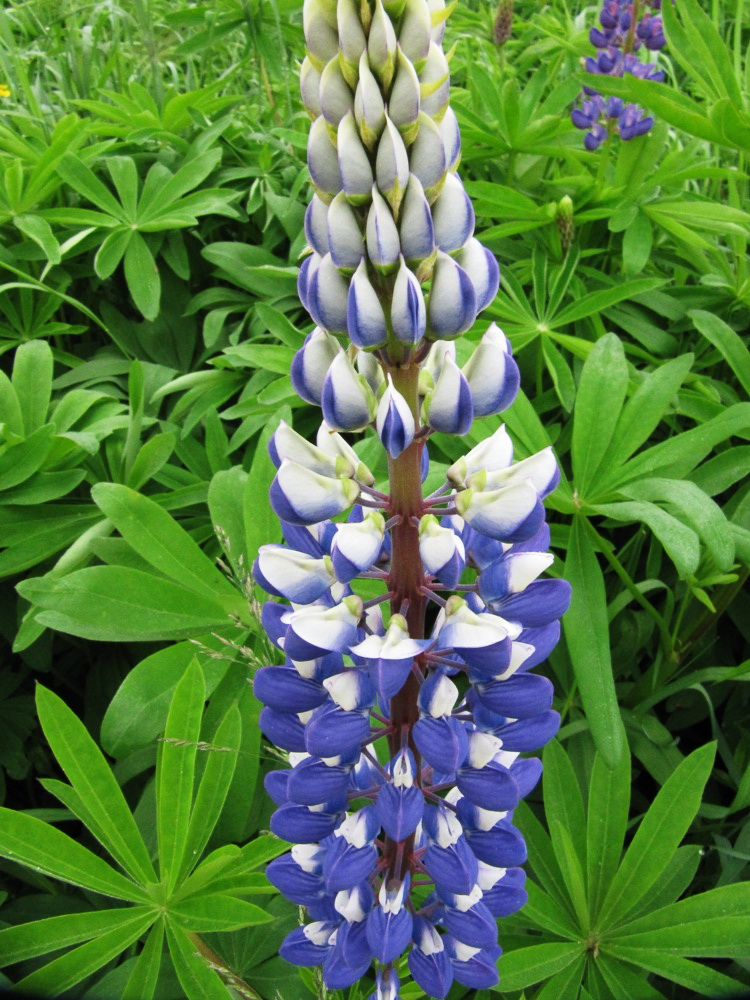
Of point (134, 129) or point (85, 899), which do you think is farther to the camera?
point (134, 129)

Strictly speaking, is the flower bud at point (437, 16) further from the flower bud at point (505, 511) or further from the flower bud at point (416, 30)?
the flower bud at point (505, 511)

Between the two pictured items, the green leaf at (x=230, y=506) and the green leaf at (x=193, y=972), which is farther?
→ the green leaf at (x=230, y=506)

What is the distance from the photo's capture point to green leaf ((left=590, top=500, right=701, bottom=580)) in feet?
4.16

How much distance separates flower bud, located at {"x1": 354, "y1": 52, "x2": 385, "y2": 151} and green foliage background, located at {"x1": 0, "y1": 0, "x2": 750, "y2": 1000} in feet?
2.29

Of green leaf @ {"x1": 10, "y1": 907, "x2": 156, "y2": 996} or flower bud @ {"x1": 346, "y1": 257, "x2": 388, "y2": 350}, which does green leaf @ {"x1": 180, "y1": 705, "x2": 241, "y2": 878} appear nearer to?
green leaf @ {"x1": 10, "y1": 907, "x2": 156, "y2": 996}

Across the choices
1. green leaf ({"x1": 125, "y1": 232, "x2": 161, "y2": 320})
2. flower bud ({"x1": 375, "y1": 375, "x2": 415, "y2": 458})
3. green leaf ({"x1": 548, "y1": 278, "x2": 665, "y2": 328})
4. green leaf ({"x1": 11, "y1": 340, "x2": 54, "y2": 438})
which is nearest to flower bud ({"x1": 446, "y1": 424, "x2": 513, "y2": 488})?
flower bud ({"x1": 375, "y1": 375, "x2": 415, "y2": 458})

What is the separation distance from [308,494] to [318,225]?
0.27 m

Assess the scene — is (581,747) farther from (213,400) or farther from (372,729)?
(213,400)

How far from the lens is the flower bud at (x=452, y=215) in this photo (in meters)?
0.83

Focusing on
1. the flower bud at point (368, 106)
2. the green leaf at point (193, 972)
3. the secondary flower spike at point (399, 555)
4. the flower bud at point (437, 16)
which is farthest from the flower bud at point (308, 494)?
the green leaf at point (193, 972)

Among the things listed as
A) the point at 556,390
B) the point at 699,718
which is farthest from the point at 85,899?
the point at 556,390

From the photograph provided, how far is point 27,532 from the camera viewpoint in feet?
5.46

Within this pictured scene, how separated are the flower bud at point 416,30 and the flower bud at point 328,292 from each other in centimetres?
20

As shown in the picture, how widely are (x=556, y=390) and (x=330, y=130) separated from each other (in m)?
1.09
